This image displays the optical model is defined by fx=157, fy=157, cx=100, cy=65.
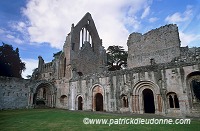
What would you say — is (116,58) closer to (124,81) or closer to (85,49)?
(85,49)

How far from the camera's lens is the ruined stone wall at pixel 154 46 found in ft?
76.7

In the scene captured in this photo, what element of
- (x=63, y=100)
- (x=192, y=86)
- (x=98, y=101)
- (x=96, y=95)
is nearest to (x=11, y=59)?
(x=63, y=100)

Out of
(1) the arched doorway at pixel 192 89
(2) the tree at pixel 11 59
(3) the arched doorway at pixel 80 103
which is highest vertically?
(2) the tree at pixel 11 59

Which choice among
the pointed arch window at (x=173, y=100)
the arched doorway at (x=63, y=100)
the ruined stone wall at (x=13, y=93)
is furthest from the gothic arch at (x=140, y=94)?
the ruined stone wall at (x=13, y=93)

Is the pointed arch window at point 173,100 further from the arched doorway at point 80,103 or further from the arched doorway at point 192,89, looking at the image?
the arched doorway at point 80,103

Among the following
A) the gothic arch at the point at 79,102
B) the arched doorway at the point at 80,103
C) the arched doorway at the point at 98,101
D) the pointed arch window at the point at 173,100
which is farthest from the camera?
the arched doorway at the point at 80,103

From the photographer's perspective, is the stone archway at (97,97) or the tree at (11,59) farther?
the tree at (11,59)

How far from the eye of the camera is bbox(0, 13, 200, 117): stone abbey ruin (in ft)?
47.1

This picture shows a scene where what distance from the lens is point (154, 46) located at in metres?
25.2

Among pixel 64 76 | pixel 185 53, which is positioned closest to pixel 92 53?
pixel 64 76

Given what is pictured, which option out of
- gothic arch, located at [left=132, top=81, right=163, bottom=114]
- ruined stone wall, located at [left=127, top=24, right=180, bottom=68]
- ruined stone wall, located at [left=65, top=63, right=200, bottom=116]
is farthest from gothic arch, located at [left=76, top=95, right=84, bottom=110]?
ruined stone wall, located at [left=127, top=24, right=180, bottom=68]

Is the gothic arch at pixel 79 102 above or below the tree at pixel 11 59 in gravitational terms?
below

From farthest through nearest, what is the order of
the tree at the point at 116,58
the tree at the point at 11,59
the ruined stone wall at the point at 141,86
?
1. the tree at the point at 116,58
2. the tree at the point at 11,59
3. the ruined stone wall at the point at 141,86

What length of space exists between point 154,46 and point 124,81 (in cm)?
1083
